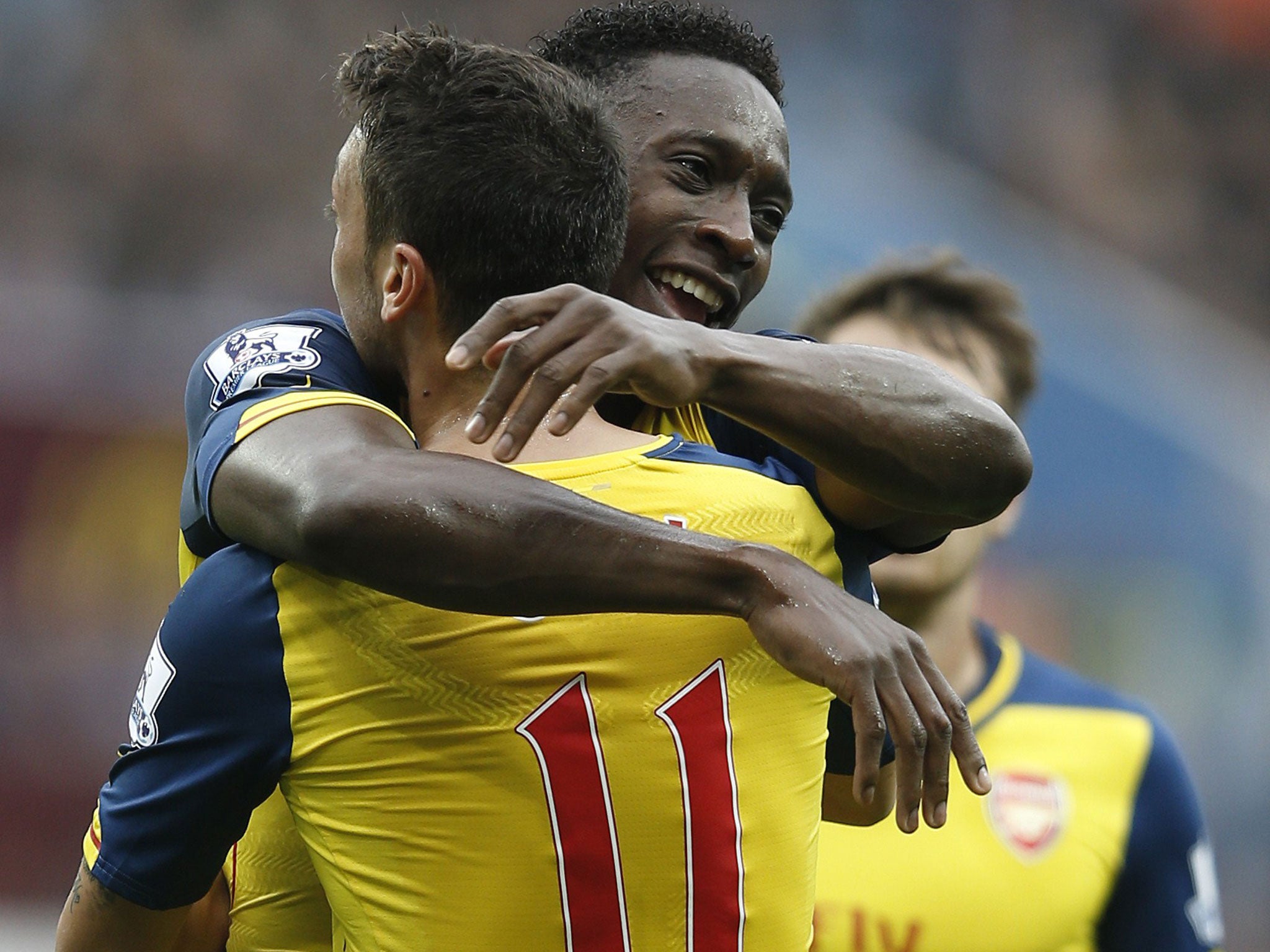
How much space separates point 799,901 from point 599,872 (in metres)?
0.30

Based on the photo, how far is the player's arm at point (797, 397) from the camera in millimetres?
1504

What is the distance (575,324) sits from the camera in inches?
60.0

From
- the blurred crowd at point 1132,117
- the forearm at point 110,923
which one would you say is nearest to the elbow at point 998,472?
the forearm at point 110,923

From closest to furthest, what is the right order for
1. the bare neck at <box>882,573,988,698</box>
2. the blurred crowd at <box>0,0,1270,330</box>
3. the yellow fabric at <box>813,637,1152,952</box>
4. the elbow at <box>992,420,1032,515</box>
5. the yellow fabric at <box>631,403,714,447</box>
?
the elbow at <box>992,420,1032,515</box> → the yellow fabric at <box>631,403,714,447</box> → the yellow fabric at <box>813,637,1152,952</box> → the bare neck at <box>882,573,988,698</box> → the blurred crowd at <box>0,0,1270,330</box>

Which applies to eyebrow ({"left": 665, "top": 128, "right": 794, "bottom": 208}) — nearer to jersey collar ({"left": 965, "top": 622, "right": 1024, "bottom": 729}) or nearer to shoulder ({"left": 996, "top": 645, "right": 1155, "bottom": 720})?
jersey collar ({"left": 965, "top": 622, "right": 1024, "bottom": 729})

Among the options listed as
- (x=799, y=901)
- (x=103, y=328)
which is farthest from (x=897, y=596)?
(x=103, y=328)

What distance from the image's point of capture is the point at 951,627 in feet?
13.2

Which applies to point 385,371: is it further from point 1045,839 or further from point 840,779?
point 1045,839

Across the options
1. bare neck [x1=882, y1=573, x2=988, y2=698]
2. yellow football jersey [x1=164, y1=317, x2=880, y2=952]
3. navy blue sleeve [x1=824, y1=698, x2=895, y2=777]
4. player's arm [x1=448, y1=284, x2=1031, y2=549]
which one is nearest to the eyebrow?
yellow football jersey [x1=164, y1=317, x2=880, y2=952]

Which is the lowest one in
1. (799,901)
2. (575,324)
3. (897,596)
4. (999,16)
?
(897,596)

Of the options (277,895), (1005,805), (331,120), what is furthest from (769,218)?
(331,120)

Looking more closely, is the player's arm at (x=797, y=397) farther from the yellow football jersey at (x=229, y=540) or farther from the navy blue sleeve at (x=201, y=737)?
the navy blue sleeve at (x=201, y=737)

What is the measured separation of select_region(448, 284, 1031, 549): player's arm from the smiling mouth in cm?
58

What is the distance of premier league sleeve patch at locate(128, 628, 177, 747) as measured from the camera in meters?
1.73
